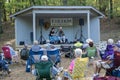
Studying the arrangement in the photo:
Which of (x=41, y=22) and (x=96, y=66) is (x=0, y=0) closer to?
(x=41, y=22)

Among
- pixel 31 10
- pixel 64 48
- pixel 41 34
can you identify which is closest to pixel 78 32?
pixel 41 34

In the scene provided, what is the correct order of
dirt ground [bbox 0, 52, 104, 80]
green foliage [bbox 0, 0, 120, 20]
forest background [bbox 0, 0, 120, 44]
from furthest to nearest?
green foliage [bbox 0, 0, 120, 20]
forest background [bbox 0, 0, 120, 44]
dirt ground [bbox 0, 52, 104, 80]

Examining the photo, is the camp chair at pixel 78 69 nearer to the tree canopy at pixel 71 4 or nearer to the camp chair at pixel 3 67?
the camp chair at pixel 3 67

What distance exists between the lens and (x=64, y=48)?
620 inches

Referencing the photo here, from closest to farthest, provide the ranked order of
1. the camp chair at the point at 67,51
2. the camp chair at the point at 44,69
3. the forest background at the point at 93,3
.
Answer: the camp chair at the point at 44,69
the camp chair at the point at 67,51
the forest background at the point at 93,3

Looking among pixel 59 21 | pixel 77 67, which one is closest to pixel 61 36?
pixel 59 21

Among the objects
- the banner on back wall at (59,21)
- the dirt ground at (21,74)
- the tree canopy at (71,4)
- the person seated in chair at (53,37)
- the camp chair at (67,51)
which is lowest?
the dirt ground at (21,74)

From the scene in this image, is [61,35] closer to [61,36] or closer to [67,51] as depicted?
[61,36]

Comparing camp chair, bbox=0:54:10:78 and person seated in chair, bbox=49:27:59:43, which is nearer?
camp chair, bbox=0:54:10:78

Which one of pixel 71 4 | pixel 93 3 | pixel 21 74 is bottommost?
pixel 21 74

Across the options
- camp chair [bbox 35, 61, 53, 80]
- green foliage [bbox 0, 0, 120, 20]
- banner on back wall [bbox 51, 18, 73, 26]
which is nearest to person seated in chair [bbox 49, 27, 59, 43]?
banner on back wall [bbox 51, 18, 73, 26]

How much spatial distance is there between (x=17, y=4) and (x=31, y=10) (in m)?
13.3

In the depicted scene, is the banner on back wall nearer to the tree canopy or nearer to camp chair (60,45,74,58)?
camp chair (60,45,74,58)

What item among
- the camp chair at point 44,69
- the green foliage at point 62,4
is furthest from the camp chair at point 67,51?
the green foliage at point 62,4
